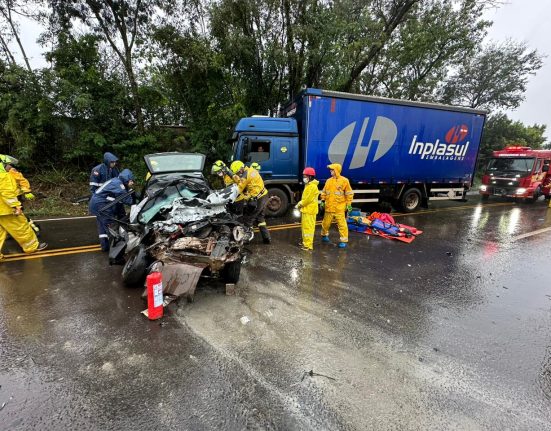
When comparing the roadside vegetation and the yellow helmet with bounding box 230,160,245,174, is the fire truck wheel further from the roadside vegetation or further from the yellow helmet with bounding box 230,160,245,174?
the yellow helmet with bounding box 230,160,245,174

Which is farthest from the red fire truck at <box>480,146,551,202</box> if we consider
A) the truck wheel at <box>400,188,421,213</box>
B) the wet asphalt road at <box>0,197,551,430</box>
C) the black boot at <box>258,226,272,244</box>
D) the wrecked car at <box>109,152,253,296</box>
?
the wrecked car at <box>109,152,253,296</box>

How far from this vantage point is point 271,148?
7.30 m

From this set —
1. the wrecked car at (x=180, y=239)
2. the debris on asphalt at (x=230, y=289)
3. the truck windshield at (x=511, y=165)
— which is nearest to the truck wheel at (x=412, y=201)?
the truck windshield at (x=511, y=165)

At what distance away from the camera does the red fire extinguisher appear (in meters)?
2.85

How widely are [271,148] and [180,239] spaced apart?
15.3ft

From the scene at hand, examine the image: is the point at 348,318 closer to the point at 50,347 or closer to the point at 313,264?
the point at 313,264

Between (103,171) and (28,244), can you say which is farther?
(103,171)

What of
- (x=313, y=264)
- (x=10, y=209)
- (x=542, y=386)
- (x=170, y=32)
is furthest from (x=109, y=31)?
(x=542, y=386)

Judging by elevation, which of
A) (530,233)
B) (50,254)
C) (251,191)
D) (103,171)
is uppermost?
(103,171)

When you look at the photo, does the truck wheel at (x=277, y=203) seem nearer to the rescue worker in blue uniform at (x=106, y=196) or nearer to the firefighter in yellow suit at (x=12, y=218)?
the rescue worker in blue uniform at (x=106, y=196)

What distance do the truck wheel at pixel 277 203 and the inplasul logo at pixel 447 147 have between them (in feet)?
14.0

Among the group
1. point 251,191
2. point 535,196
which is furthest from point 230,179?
point 535,196

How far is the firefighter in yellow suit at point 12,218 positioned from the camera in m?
4.40

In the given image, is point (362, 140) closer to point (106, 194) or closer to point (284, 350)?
point (106, 194)
